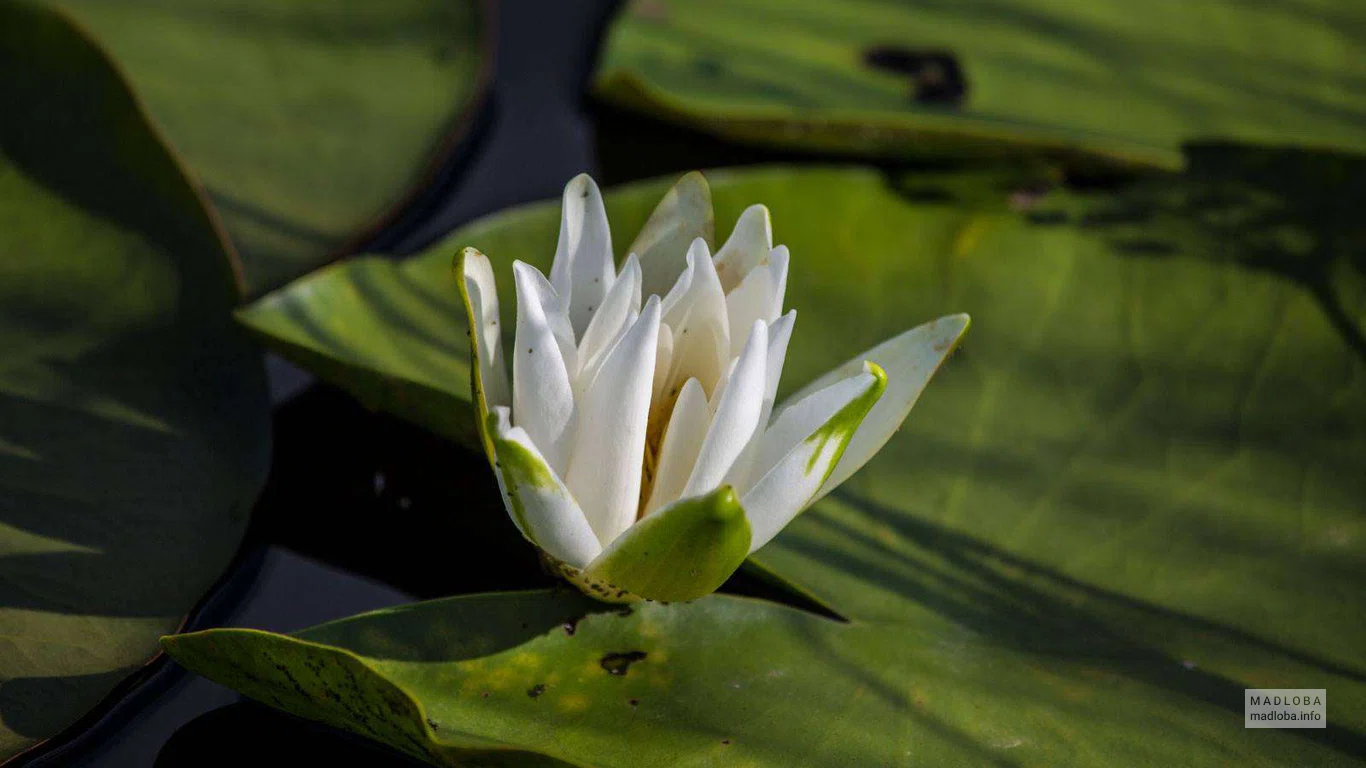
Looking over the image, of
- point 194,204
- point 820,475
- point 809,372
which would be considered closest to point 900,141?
point 809,372

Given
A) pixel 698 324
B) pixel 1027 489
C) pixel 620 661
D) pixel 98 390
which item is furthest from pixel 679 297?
pixel 98 390

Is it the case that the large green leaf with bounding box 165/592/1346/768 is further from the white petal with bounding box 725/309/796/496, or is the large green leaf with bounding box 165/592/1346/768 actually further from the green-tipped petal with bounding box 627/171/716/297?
the green-tipped petal with bounding box 627/171/716/297

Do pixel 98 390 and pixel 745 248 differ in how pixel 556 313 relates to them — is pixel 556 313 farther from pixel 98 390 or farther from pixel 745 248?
pixel 98 390

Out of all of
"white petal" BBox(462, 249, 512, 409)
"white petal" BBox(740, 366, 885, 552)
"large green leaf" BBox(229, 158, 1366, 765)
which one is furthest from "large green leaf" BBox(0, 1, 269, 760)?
"white petal" BBox(740, 366, 885, 552)

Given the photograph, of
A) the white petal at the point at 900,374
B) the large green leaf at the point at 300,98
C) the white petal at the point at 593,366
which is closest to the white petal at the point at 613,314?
the white petal at the point at 593,366

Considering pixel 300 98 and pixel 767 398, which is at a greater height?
pixel 300 98

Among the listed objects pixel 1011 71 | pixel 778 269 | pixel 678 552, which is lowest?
pixel 678 552

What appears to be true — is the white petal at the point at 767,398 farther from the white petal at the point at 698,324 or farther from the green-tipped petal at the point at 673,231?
the green-tipped petal at the point at 673,231
